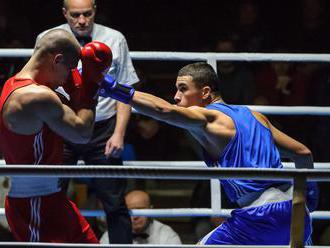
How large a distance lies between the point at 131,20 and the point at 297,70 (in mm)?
1888

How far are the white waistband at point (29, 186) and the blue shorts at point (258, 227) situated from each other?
30.5 inches

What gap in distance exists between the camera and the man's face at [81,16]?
5.07 m

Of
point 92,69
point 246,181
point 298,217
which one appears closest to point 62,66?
point 92,69

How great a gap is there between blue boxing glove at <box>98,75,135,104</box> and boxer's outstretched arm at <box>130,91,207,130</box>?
30mm

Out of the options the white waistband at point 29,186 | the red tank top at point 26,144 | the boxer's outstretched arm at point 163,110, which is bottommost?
the white waistband at point 29,186

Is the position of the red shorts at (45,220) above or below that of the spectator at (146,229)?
above

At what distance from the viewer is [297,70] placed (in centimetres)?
653

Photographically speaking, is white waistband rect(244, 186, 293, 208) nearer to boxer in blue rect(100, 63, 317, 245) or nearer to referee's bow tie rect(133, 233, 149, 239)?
boxer in blue rect(100, 63, 317, 245)

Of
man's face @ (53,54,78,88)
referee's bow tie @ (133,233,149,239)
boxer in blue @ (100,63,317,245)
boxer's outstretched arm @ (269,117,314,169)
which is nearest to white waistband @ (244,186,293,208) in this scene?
boxer in blue @ (100,63,317,245)

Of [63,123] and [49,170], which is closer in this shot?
[49,170]

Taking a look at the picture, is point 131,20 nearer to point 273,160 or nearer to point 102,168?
point 273,160

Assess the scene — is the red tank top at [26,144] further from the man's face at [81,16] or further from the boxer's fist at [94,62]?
the man's face at [81,16]

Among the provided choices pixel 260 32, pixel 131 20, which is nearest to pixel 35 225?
pixel 260 32

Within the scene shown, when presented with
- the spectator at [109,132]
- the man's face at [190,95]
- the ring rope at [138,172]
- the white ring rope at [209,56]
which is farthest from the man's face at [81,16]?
the ring rope at [138,172]
